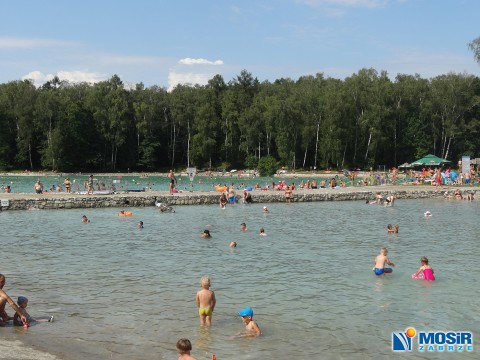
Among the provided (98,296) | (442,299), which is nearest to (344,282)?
(442,299)

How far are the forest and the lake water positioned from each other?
55.2m

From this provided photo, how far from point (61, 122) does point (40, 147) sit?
7260 mm

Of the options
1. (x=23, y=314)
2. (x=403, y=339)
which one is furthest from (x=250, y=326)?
(x=23, y=314)

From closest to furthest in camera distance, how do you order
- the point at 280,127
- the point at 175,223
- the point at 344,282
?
the point at 344,282
the point at 175,223
the point at 280,127

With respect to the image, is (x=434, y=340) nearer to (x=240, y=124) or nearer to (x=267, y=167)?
(x=267, y=167)

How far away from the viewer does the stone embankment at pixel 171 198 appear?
36500mm

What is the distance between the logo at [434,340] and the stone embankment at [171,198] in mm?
29758

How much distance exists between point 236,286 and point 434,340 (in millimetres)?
6156

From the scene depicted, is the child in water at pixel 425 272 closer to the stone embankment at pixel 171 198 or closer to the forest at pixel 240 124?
the stone embankment at pixel 171 198

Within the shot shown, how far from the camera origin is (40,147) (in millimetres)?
91000

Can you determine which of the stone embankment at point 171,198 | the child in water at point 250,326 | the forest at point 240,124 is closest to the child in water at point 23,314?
the child in water at point 250,326

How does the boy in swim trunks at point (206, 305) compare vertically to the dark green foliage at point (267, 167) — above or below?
below

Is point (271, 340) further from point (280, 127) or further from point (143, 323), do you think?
point (280, 127)

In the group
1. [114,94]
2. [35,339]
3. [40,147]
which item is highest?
[114,94]
